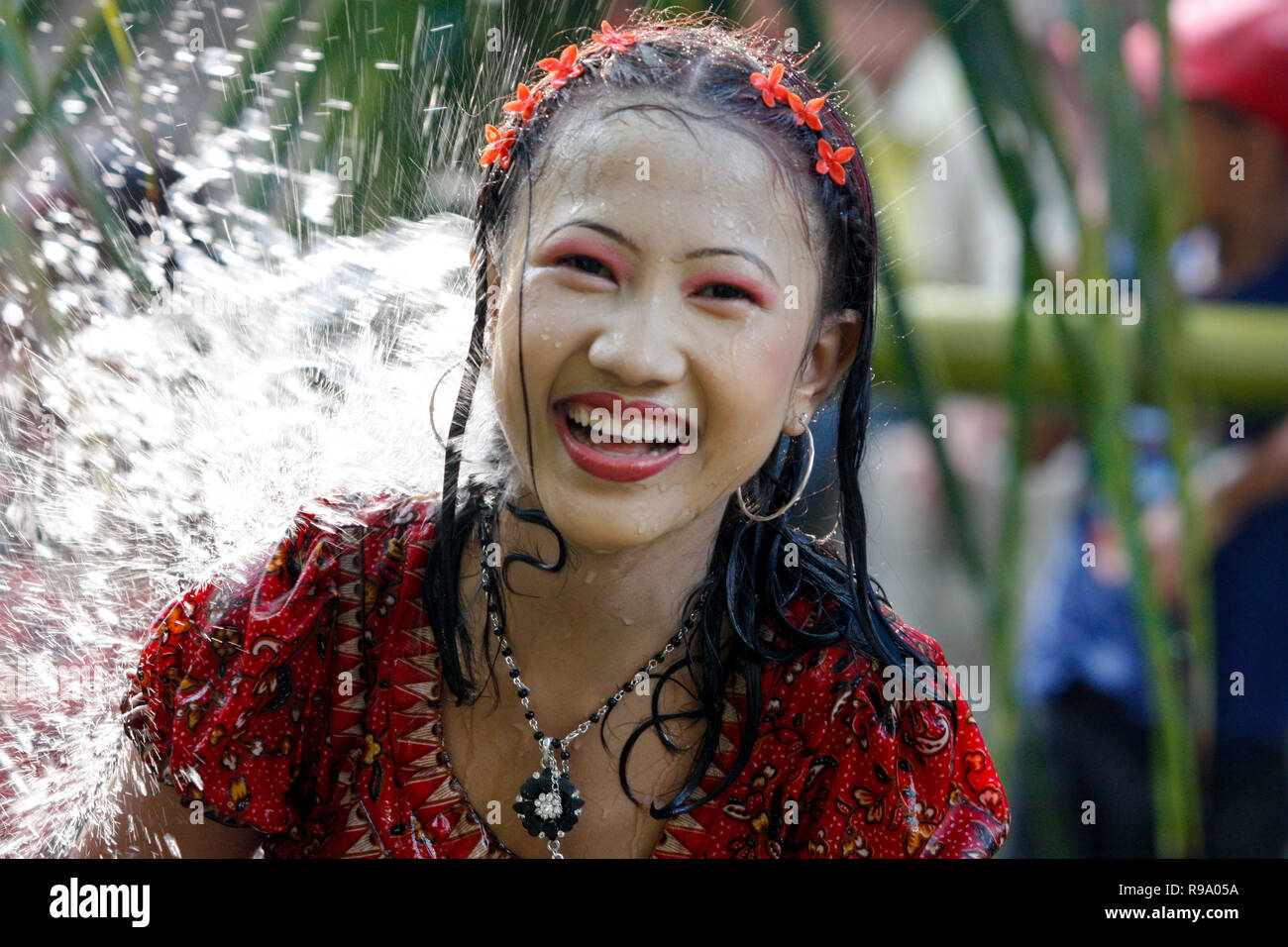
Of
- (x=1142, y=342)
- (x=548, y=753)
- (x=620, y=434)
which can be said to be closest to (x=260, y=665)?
(x=548, y=753)

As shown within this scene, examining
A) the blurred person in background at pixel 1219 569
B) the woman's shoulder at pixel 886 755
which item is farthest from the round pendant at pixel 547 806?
the blurred person in background at pixel 1219 569

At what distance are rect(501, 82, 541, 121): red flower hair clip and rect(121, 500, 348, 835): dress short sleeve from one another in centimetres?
45

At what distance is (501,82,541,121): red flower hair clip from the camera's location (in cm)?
107

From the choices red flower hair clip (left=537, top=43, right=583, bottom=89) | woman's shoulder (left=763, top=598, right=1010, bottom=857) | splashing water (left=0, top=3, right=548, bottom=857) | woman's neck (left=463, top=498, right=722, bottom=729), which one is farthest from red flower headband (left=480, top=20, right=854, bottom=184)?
woman's shoulder (left=763, top=598, right=1010, bottom=857)

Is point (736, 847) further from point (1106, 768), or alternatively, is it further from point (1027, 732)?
point (1106, 768)

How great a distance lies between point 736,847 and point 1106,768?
135 centimetres

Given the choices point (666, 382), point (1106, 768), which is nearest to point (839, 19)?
point (666, 382)

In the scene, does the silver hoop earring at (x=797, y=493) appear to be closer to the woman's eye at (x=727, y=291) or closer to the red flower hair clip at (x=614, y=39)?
the woman's eye at (x=727, y=291)

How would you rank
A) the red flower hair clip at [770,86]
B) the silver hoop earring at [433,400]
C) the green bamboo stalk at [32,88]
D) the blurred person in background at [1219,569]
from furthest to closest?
1. the blurred person in background at [1219,569]
2. the silver hoop earring at [433,400]
3. the red flower hair clip at [770,86]
4. the green bamboo stalk at [32,88]

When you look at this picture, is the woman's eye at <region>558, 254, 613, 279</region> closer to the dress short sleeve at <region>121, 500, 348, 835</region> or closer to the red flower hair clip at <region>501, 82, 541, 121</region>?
the red flower hair clip at <region>501, 82, 541, 121</region>

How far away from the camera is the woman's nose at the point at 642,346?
92 centimetres

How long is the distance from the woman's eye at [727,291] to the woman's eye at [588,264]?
8cm

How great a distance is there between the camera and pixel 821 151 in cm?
104

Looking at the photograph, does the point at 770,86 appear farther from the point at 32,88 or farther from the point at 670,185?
the point at 32,88
